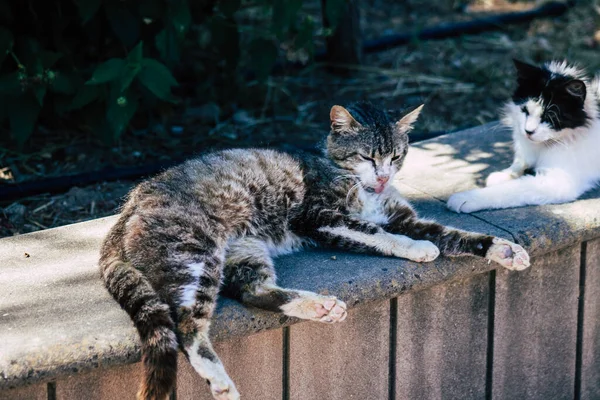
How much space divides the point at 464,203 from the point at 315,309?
1.02 m

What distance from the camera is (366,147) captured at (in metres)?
3.20

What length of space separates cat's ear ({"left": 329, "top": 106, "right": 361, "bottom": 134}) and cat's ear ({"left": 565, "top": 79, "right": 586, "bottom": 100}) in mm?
914

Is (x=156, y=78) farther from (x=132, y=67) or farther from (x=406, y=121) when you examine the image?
(x=406, y=121)

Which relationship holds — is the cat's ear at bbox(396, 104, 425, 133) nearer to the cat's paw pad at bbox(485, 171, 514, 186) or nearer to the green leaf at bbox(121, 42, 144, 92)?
the cat's paw pad at bbox(485, 171, 514, 186)

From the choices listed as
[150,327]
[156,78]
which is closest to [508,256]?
[150,327]

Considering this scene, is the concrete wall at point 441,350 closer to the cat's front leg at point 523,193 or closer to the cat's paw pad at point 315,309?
the cat's paw pad at point 315,309

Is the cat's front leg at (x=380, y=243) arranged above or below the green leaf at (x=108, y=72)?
below

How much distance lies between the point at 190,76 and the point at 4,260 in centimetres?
260

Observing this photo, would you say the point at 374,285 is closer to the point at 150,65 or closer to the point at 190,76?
the point at 150,65

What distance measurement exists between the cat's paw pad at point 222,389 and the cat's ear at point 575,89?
76.4 inches

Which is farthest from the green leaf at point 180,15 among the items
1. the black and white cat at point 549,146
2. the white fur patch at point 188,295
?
the white fur patch at point 188,295

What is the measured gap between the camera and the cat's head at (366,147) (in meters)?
3.18

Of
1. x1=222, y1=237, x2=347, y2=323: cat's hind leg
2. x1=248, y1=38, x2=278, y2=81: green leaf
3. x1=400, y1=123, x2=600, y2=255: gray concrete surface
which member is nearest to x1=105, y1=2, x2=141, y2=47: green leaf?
x1=248, y1=38, x2=278, y2=81: green leaf

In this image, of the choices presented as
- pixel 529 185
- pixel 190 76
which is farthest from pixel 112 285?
pixel 190 76
